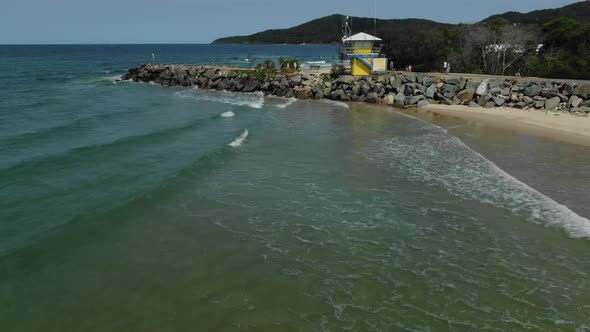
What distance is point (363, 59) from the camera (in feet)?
121

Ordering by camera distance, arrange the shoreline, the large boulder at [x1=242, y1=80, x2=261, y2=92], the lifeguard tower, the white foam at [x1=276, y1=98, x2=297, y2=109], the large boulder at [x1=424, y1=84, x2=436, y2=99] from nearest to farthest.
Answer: the shoreline → the large boulder at [x1=424, y1=84, x2=436, y2=99] → the white foam at [x1=276, y1=98, x2=297, y2=109] → the lifeguard tower → the large boulder at [x1=242, y1=80, x2=261, y2=92]

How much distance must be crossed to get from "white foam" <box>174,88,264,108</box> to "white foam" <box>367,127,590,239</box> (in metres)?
15.5

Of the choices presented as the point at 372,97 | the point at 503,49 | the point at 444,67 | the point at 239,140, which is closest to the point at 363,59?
the point at 372,97

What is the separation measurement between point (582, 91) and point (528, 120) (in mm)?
4923

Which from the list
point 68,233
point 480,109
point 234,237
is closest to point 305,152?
point 234,237

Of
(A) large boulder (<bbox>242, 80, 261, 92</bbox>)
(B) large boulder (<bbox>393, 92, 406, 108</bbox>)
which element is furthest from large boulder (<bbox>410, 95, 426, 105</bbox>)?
(A) large boulder (<bbox>242, 80, 261, 92</bbox>)

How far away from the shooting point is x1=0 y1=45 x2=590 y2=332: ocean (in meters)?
7.40

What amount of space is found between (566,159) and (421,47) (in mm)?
29274

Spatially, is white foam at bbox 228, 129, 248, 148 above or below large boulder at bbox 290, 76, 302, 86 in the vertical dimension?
below

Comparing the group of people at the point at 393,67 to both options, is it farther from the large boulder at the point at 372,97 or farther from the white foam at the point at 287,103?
the white foam at the point at 287,103

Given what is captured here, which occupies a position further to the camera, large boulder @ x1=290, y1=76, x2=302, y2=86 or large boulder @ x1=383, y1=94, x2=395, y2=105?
large boulder @ x1=290, y1=76, x2=302, y2=86

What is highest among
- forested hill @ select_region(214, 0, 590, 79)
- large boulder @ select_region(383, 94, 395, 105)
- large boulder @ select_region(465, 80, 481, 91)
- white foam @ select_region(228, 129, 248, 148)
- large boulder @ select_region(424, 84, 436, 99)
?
forested hill @ select_region(214, 0, 590, 79)

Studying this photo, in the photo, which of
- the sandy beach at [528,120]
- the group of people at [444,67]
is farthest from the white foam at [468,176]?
the group of people at [444,67]

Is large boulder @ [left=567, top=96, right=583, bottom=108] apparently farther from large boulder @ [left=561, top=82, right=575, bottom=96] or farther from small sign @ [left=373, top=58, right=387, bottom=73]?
small sign @ [left=373, top=58, right=387, bottom=73]
